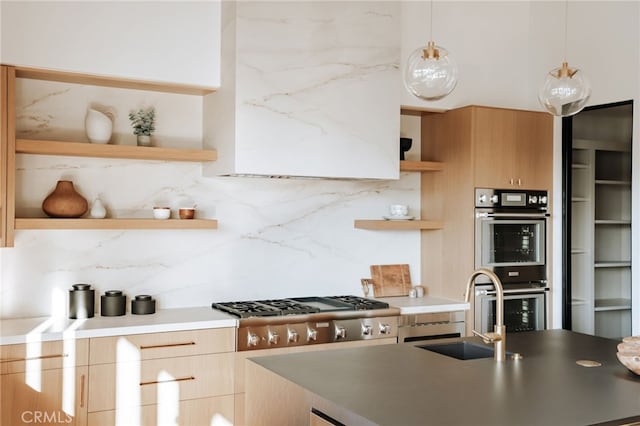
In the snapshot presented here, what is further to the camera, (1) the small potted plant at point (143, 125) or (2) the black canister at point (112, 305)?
(1) the small potted plant at point (143, 125)

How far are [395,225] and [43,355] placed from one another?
2.43 metres

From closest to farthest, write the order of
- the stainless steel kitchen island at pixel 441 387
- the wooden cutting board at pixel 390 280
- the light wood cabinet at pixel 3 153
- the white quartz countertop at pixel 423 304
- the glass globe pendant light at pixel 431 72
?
the stainless steel kitchen island at pixel 441 387, the glass globe pendant light at pixel 431 72, the light wood cabinet at pixel 3 153, the white quartz countertop at pixel 423 304, the wooden cutting board at pixel 390 280

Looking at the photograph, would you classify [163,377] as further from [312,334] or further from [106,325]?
[312,334]

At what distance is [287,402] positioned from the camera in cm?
239

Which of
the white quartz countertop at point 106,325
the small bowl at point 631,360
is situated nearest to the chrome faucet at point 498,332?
the small bowl at point 631,360

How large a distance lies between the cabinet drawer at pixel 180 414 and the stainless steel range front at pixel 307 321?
→ 347 millimetres

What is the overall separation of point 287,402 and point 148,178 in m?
2.25

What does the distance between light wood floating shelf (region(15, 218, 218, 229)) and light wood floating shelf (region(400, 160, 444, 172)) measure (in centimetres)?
143

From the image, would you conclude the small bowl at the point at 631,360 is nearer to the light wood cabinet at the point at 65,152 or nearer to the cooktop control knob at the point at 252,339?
the cooktop control knob at the point at 252,339

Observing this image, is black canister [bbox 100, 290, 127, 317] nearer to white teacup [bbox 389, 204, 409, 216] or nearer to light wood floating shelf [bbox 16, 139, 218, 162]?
light wood floating shelf [bbox 16, 139, 218, 162]

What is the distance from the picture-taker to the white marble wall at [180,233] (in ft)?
12.8

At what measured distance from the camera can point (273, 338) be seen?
393 cm

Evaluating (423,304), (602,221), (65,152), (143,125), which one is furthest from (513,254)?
(65,152)

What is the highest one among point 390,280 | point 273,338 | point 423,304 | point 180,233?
point 180,233
